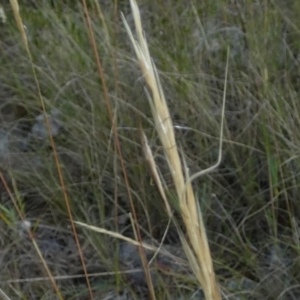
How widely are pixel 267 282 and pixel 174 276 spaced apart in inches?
6.1

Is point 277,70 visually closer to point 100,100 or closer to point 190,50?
point 190,50

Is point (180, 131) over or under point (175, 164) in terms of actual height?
under

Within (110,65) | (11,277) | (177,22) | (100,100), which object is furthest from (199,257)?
(177,22)

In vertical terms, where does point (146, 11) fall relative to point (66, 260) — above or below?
above

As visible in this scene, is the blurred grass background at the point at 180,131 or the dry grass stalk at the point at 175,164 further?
the blurred grass background at the point at 180,131

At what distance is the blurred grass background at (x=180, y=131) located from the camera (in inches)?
44.5

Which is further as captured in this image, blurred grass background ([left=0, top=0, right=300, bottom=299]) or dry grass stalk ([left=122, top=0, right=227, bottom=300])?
blurred grass background ([left=0, top=0, right=300, bottom=299])

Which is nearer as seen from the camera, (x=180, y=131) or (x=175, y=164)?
(x=175, y=164)

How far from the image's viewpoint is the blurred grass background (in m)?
1.13

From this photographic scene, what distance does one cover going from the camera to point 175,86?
129 centimetres

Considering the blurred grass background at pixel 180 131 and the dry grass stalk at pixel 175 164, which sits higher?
the dry grass stalk at pixel 175 164

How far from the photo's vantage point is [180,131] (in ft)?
4.22

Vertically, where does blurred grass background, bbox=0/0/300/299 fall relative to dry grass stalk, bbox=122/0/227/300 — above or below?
below

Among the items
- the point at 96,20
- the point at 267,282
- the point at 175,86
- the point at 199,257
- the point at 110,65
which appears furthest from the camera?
the point at 96,20
